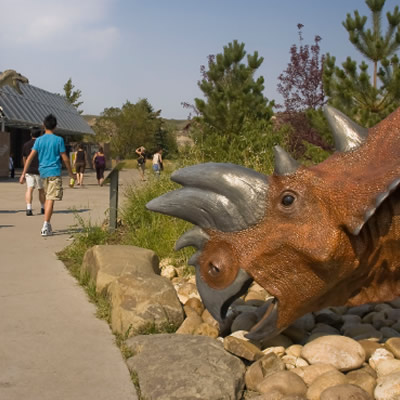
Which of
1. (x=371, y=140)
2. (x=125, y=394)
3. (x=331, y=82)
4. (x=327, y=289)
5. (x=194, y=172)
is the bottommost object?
(x=125, y=394)

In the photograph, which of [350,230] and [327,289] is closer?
[350,230]

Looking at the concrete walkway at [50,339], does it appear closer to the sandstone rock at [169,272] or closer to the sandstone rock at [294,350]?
the sandstone rock at [169,272]

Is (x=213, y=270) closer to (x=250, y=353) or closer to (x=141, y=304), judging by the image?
(x=250, y=353)

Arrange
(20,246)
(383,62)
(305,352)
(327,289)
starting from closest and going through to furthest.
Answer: (327,289), (305,352), (20,246), (383,62)

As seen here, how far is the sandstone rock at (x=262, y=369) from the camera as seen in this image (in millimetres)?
3160

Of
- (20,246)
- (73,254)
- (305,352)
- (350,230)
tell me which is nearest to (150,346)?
(305,352)

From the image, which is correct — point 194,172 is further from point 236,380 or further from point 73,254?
point 73,254

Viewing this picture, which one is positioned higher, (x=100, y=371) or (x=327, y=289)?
(x=327, y=289)

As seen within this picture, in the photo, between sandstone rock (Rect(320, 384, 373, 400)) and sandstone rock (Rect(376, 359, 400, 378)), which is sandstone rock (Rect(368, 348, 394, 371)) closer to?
sandstone rock (Rect(376, 359, 400, 378))

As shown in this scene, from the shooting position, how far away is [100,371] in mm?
3238

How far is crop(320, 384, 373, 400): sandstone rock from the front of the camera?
2742 mm

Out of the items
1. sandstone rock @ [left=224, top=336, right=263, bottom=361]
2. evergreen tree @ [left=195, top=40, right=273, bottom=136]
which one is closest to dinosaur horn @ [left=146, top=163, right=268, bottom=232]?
sandstone rock @ [left=224, top=336, right=263, bottom=361]

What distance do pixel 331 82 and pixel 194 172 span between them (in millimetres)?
6757

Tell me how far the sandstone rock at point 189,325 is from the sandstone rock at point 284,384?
2.89ft
